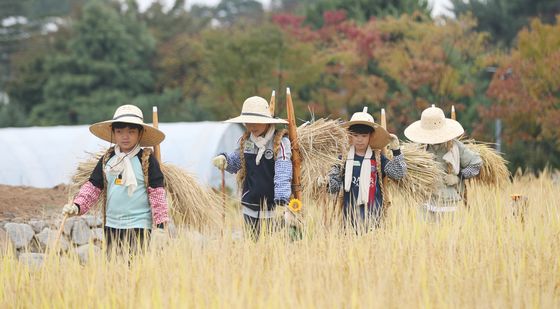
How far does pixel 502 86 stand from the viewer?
15727mm

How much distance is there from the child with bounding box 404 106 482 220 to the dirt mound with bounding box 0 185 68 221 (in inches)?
118

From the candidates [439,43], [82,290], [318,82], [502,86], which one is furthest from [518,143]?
[82,290]

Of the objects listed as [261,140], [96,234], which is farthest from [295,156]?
[96,234]

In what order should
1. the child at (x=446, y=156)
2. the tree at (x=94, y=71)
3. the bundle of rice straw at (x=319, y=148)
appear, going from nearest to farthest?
1. the bundle of rice straw at (x=319, y=148)
2. the child at (x=446, y=156)
3. the tree at (x=94, y=71)

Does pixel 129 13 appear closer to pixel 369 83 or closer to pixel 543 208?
pixel 369 83

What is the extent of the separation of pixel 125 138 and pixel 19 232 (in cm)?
251

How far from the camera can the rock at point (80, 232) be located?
861 centimetres

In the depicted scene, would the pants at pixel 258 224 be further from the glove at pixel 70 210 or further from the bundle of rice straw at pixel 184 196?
the glove at pixel 70 210

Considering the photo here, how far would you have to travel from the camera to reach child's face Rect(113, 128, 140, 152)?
5.75 m

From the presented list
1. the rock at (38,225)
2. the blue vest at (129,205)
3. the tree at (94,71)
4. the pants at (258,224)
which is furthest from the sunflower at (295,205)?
the tree at (94,71)

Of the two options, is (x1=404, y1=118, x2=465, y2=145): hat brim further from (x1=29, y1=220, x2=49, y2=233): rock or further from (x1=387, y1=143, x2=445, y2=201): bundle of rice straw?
(x1=29, y1=220, x2=49, y2=233): rock

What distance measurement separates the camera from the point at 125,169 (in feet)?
18.3

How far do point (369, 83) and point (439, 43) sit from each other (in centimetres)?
152

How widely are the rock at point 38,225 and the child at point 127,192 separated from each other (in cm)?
258
